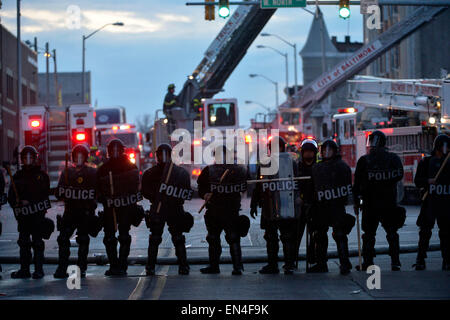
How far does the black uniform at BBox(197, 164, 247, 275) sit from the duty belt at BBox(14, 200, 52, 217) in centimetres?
234

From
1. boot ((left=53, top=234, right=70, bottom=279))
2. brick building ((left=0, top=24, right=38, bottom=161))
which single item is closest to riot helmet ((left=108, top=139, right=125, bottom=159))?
boot ((left=53, top=234, right=70, bottom=279))

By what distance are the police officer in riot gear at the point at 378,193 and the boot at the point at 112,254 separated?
11.5 ft

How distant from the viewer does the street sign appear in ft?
75.4

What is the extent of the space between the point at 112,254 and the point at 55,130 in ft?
70.5

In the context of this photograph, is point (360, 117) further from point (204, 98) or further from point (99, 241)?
point (99, 241)

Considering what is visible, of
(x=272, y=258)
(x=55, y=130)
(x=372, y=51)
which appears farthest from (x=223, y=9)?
(x=372, y=51)

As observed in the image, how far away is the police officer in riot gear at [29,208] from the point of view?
1290 cm

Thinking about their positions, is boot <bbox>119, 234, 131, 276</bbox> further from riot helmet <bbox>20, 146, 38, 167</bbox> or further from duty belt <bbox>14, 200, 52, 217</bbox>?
riot helmet <bbox>20, 146, 38, 167</bbox>

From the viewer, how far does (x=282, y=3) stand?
75.9 feet

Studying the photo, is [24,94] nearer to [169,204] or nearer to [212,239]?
[169,204]

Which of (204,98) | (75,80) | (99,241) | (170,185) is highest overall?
(75,80)

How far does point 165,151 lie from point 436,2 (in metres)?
12.7

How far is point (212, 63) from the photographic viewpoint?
3534 centimetres

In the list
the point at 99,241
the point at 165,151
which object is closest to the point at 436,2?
the point at 99,241
